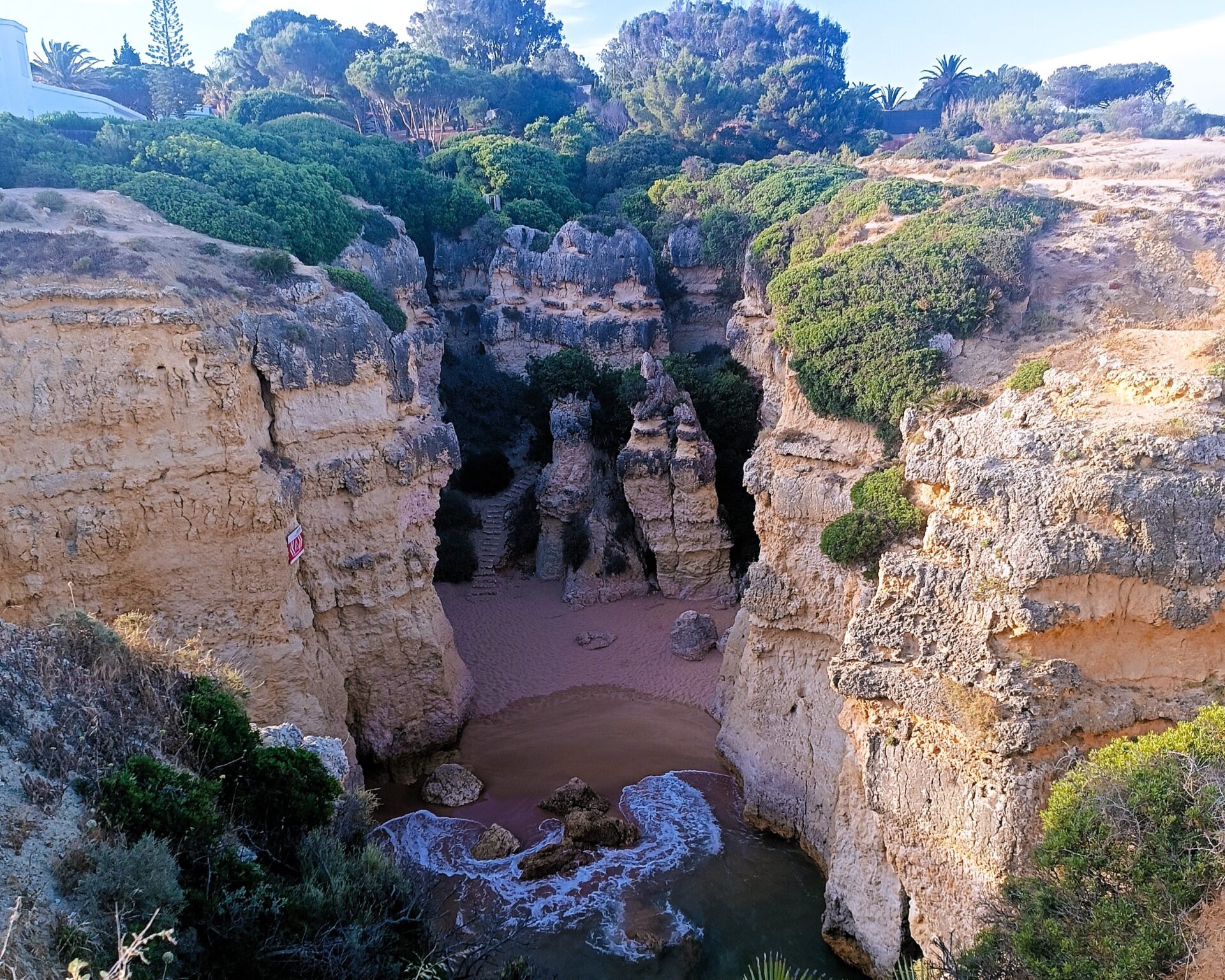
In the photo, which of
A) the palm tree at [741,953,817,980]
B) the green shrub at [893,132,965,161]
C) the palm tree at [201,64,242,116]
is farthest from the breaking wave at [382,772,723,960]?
the palm tree at [201,64,242,116]

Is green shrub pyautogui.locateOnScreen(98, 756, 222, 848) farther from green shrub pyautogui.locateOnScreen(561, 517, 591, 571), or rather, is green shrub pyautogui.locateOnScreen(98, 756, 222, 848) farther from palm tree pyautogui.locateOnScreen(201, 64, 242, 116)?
palm tree pyautogui.locateOnScreen(201, 64, 242, 116)

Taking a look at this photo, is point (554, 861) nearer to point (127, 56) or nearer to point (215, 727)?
point (215, 727)

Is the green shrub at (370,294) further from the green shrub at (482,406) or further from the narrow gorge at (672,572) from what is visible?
the green shrub at (482,406)

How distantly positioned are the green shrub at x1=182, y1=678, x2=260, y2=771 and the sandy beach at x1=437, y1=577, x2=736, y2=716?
10.5 meters

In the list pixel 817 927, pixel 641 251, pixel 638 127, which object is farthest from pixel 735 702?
pixel 638 127

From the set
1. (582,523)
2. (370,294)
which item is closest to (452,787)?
(582,523)

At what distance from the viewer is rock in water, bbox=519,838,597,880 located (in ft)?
46.8

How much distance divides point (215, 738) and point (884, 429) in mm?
11553

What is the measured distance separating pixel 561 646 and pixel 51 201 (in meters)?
14.2

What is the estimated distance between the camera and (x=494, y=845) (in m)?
14.8

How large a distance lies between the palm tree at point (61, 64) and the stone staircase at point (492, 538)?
104 ft

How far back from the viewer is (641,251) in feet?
99.8

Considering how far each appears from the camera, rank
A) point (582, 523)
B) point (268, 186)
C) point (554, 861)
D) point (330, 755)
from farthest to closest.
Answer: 1. point (582, 523)
2. point (268, 186)
3. point (554, 861)
4. point (330, 755)

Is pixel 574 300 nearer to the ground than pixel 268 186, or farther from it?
nearer to the ground
